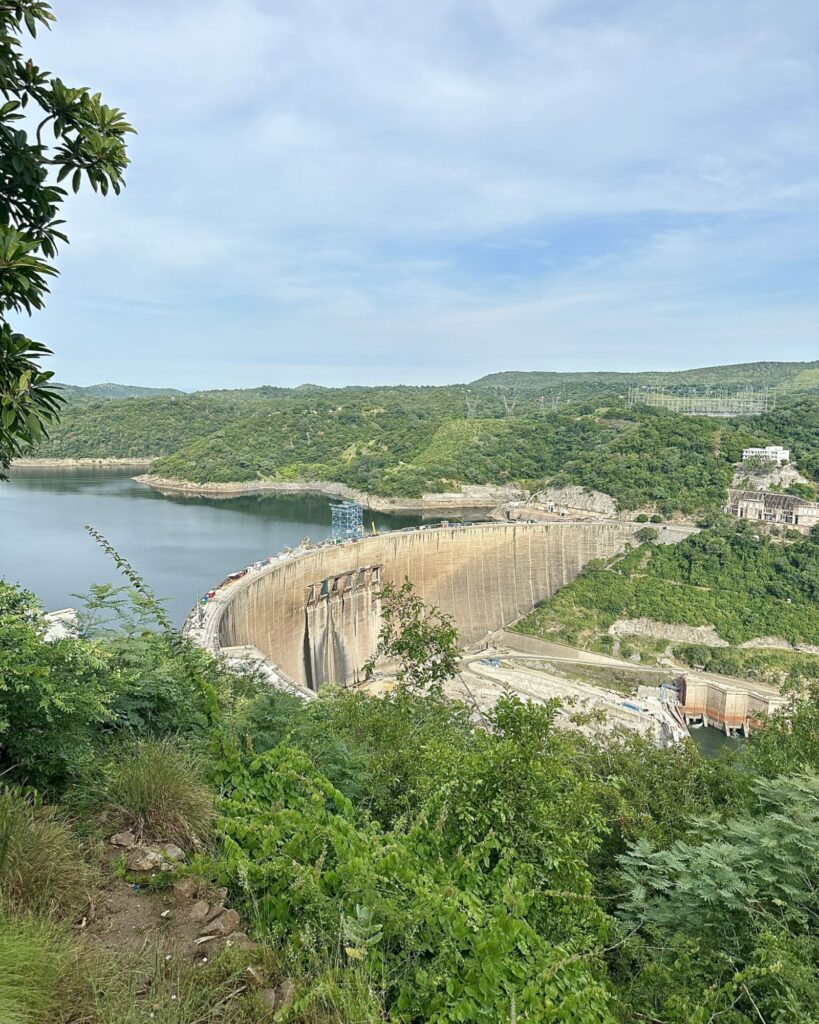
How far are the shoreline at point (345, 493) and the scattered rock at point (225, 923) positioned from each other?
52.5m

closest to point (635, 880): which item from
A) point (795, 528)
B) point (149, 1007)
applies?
point (149, 1007)

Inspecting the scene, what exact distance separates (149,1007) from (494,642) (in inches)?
1151

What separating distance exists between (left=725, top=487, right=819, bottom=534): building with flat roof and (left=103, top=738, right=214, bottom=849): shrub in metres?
38.7

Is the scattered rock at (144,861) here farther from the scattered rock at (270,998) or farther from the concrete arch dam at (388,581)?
the concrete arch dam at (388,581)

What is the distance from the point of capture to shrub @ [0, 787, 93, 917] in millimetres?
2373

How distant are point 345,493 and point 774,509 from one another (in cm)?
3746

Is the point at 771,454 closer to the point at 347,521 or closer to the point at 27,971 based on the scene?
the point at 347,521

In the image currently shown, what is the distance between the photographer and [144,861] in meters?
2.73

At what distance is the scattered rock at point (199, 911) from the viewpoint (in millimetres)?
2479

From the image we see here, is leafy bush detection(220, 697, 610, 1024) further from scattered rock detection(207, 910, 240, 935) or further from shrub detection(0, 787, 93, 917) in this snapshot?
shrub detection(0, 787, 93, 917)

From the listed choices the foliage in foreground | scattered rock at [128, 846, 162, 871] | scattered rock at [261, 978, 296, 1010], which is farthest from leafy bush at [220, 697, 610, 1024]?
scattered rock at [128, 846, 162, 871]

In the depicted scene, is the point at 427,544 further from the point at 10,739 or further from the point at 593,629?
the point at 10,739

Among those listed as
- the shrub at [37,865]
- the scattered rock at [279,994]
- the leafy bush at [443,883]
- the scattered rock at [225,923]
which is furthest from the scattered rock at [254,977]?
the shrub at [37,865]

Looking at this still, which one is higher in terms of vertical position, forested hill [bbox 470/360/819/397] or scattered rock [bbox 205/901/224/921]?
forested hill [bbox 470/360/819/397]
